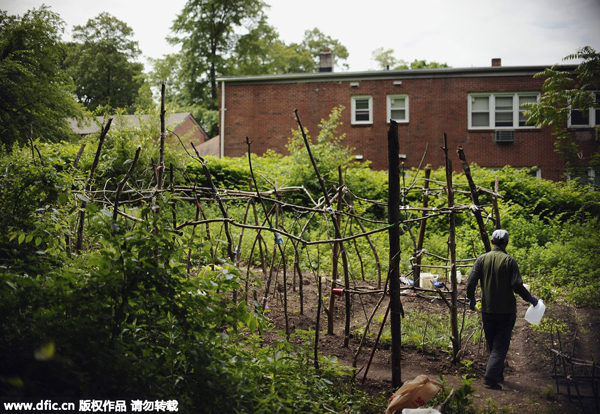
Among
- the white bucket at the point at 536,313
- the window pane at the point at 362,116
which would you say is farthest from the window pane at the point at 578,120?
the white bucket at the point at 536,313

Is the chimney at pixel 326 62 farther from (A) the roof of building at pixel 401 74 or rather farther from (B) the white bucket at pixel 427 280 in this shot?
(B) the white bucket at pixel 427 280

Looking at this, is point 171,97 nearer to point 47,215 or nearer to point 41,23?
point 41,23

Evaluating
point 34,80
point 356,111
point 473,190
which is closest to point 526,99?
point 356,111

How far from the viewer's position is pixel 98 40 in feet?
129

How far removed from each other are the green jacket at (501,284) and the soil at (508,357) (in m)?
0.57

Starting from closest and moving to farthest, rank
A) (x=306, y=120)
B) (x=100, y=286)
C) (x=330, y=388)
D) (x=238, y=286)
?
(x=100, y=286)
(x=238, y=286)
(x=330, y=388)
(x=306, y=120)

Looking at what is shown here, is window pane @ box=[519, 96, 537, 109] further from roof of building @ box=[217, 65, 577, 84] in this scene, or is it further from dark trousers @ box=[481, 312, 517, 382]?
dark trousers @ box=[481, 312, 517, 382]

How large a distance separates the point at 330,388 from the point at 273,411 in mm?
1167

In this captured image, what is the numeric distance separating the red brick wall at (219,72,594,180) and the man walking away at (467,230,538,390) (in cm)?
1466

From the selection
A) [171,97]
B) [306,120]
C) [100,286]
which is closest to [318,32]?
[171,97]

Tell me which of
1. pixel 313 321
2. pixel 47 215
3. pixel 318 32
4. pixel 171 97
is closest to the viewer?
pixel 47 215

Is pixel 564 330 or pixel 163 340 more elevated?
pixel 163 340

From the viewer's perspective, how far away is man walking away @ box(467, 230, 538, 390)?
4574 millimetres

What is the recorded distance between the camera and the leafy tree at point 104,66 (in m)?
36.8
